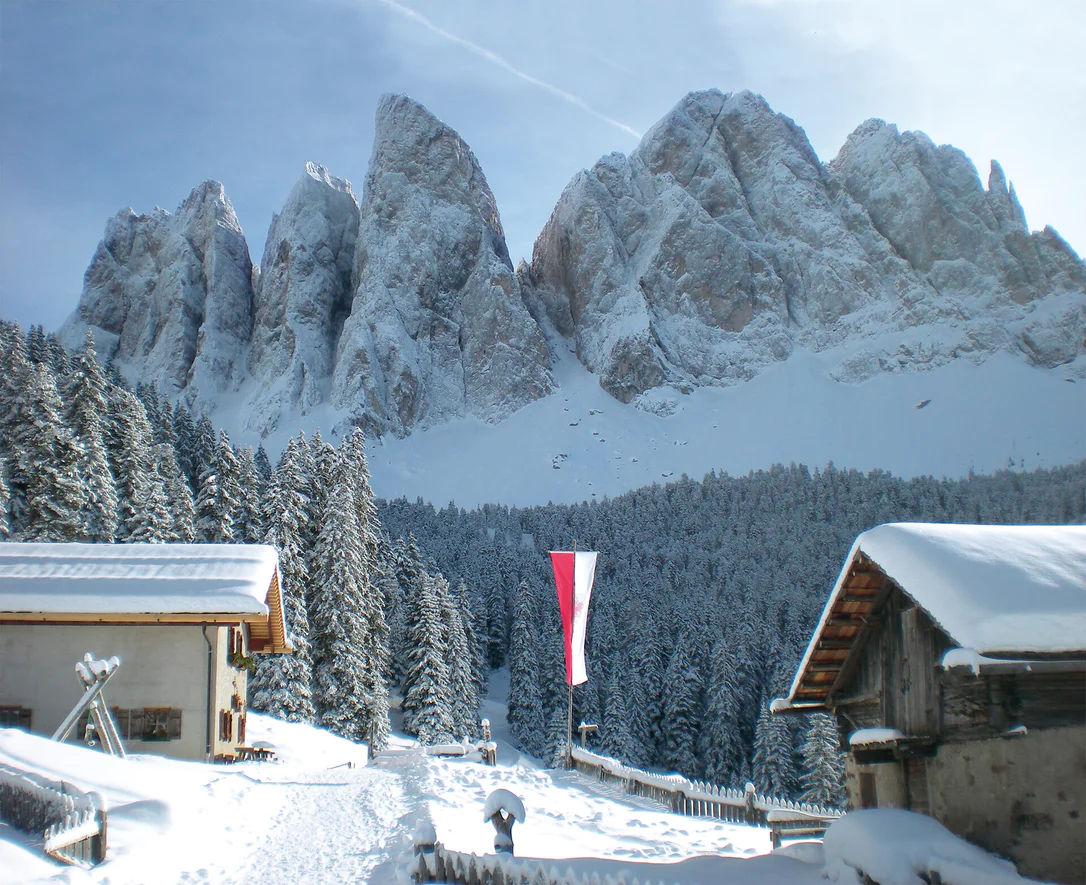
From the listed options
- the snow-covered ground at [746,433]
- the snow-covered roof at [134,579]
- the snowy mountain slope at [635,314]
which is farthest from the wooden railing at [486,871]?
the snowy mountain slope at [635,314]

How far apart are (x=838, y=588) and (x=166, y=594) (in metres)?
13.5

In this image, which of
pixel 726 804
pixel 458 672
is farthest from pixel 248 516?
pixel 726 804

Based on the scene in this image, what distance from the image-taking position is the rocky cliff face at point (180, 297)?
150m

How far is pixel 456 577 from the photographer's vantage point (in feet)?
216

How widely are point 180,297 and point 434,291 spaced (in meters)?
47.0

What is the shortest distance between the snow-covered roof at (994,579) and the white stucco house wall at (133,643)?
13.3 m

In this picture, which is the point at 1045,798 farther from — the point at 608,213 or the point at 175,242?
the point at 608,213

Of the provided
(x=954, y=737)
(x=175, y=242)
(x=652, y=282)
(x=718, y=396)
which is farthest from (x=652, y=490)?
(x=954, y=737)

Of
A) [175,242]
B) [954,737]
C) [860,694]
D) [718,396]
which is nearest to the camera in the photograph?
[954,737]

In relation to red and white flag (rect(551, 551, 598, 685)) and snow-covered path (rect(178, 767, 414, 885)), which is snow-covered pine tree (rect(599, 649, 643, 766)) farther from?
snow-covered path (rect(178, 767, 414, 885))

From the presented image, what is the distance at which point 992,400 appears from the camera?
162 m

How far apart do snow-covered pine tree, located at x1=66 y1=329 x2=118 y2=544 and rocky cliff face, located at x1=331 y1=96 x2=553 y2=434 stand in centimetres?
10563

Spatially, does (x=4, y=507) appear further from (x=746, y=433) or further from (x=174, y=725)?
(x=746, y=433)

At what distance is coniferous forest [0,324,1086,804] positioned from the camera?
3247 centimetres
